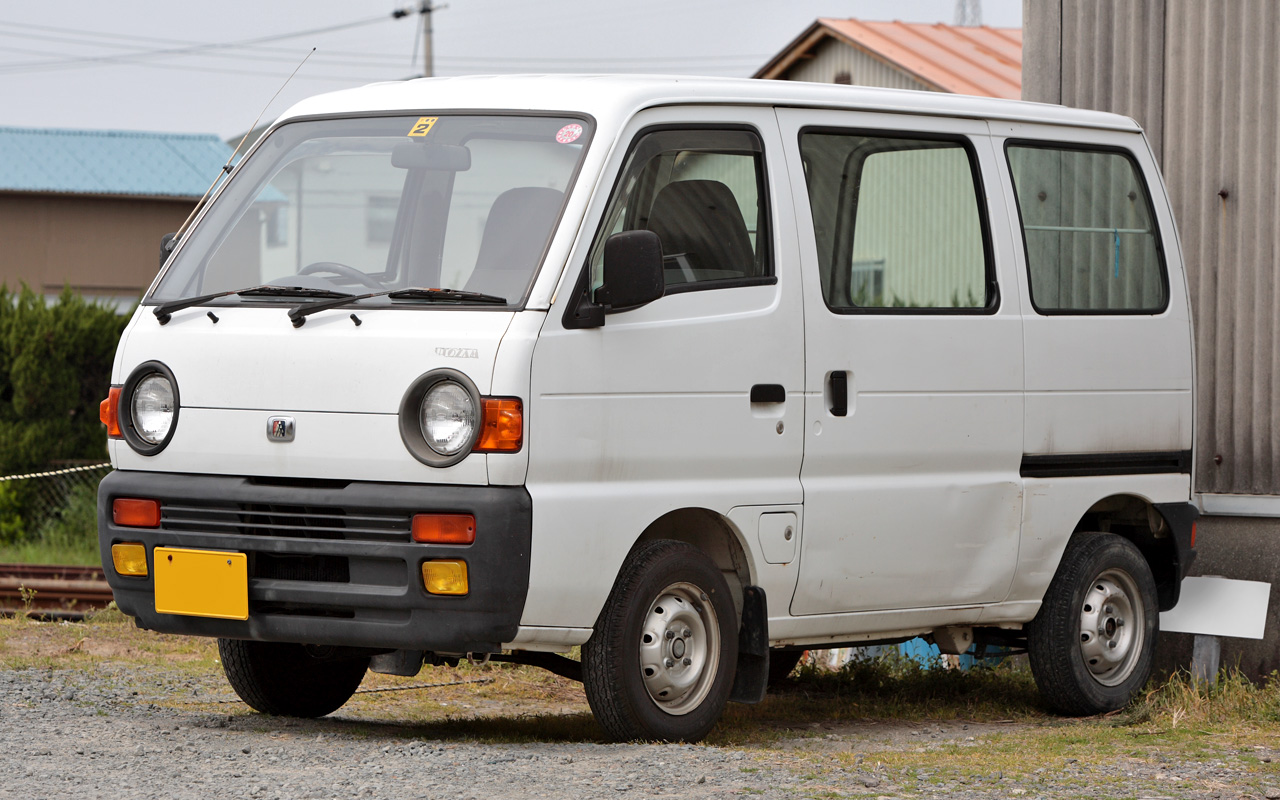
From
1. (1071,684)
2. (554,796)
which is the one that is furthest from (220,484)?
(1071,684)

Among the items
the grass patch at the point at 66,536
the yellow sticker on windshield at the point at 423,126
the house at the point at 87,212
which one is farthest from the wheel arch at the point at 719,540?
the house at the point at 87,212

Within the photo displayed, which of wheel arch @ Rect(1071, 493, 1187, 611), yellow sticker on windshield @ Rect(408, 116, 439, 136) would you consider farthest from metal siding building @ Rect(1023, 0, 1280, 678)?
yellow sticker on windshield @ Rect(408, 116, 439, 136)

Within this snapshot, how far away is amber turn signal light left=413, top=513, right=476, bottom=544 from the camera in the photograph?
567cm

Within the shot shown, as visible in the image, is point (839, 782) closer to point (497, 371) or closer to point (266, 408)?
point (497, 371)

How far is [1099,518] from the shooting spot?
816 cm

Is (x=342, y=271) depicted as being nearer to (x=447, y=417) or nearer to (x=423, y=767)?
(x=447, y=417)

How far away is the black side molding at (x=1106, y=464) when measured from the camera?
747 cm

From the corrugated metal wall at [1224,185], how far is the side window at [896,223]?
7.09 feet

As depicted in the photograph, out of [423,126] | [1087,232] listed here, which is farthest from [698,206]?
[1087,232]

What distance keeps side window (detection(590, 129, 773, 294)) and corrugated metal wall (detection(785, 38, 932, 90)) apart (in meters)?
16.1

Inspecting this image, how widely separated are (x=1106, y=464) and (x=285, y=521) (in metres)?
3.61

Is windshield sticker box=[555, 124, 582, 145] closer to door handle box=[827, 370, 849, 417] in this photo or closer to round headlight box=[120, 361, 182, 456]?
door handle box=[827, 370, 849, 417]

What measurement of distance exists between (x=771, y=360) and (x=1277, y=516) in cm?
353

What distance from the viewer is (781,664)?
28.2 feet
